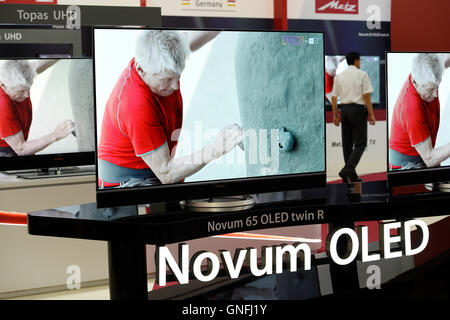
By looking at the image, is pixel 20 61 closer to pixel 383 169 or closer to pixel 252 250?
pixel 252 250

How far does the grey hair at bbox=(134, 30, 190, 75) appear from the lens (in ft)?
7.76

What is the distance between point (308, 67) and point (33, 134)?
192 centimetres

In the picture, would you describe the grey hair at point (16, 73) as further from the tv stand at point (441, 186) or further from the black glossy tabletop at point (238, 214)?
the tv stand at point (441, 186)

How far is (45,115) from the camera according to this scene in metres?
3.88

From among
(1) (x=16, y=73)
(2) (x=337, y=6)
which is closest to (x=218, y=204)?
(1) (x=16, y=73)

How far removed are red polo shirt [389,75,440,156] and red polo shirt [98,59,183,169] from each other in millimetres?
1036

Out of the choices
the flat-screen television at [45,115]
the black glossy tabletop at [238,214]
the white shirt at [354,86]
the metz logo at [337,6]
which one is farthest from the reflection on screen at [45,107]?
the metz logo at [337,6]

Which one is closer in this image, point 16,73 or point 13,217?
point 13,217

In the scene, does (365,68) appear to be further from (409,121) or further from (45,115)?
(409,121)

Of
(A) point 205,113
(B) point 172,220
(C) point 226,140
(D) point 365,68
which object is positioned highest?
(D) point 365,68

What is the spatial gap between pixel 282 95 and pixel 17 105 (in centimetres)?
188

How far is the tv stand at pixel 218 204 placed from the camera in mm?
2494

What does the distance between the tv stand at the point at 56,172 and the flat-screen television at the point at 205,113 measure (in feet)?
5.14
